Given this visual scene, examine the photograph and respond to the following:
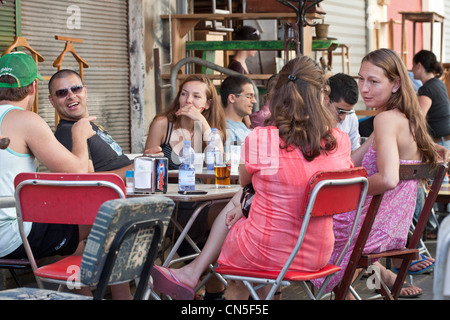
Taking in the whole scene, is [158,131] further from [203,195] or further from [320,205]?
[320,205]

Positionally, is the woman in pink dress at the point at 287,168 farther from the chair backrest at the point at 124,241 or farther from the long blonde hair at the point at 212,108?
the long blonde hair at the point at 212,108

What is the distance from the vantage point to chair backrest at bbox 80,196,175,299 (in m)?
2.44

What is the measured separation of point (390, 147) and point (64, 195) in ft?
5.47

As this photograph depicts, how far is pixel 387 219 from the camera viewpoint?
12.9 feet

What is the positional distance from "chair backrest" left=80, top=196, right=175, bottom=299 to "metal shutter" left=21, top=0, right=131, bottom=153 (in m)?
3.76

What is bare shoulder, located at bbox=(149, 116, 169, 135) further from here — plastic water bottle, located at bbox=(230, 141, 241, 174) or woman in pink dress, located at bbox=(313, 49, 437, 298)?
woman in pink dress, located at bbox=(313, 49, 437, 298)

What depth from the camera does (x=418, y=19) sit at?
1348 cm

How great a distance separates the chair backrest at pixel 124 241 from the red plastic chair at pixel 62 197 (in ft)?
1.15

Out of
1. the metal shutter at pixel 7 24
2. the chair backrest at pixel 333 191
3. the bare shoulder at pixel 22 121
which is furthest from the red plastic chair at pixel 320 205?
the metal shutter at pixel 7 24

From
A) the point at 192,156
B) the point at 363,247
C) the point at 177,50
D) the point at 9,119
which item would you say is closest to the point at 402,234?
the point at 363,247

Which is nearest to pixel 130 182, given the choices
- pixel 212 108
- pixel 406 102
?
pixel 406 102

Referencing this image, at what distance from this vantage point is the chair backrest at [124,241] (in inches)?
96.2

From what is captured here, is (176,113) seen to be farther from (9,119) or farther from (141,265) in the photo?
(141,265)

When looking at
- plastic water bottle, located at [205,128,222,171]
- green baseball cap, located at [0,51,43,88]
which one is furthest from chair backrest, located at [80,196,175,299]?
plastic water bottle, located at [205,128,222,171]
